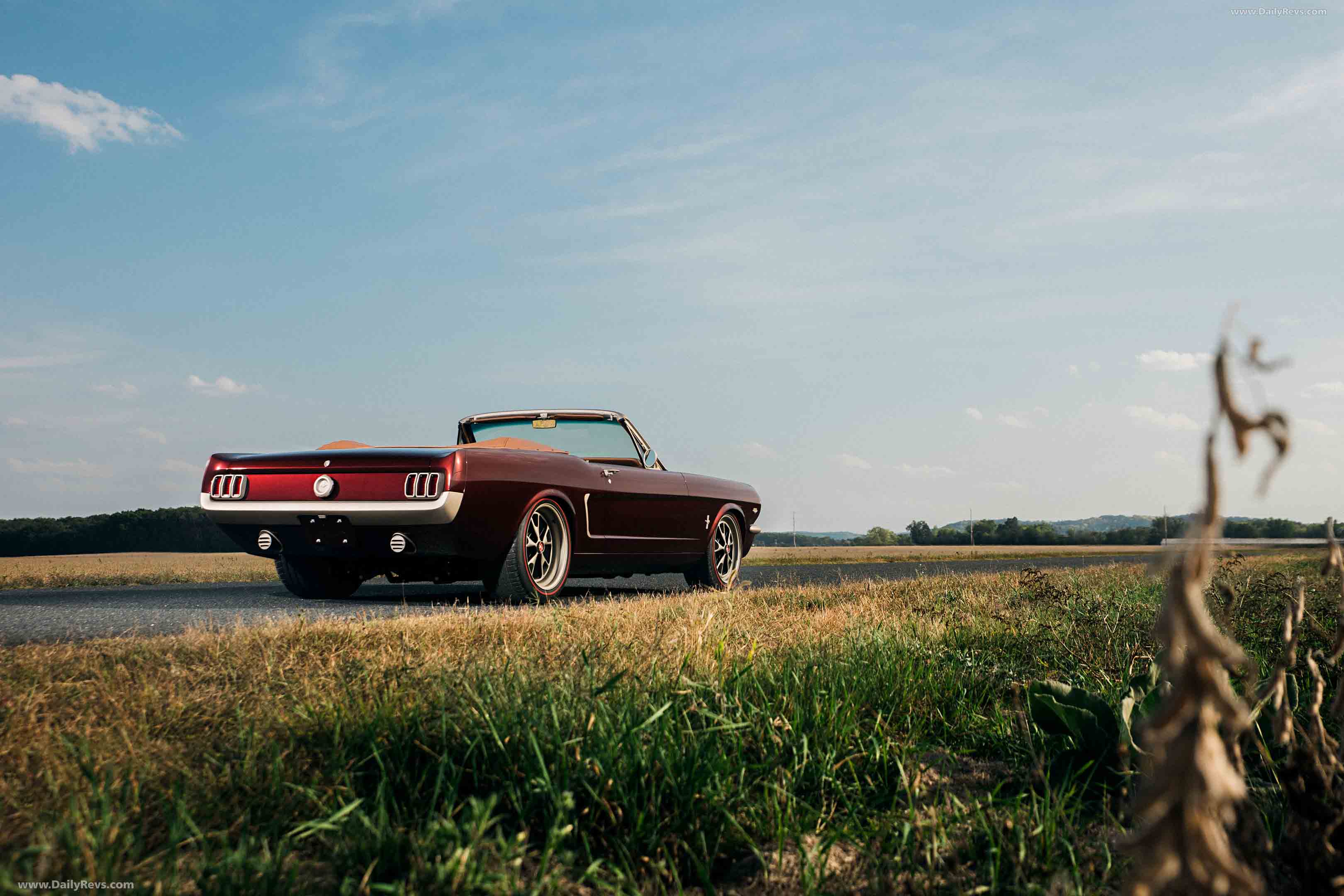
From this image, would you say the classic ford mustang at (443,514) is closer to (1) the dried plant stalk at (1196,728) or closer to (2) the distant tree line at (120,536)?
(1) the dried plant stalk at (1196,728)

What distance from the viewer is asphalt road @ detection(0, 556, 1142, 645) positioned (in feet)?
16.6

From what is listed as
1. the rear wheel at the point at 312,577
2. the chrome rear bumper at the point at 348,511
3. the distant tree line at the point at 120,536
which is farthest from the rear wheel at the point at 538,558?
the distant tree line at the point at 120,536

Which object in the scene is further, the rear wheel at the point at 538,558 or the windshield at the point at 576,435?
the windshield at the point at 576,435

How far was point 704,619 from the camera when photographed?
13.3 feet

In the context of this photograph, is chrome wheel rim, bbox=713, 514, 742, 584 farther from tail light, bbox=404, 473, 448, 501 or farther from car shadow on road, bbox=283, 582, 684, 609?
tail light, bbox=404, 473, 448, 501

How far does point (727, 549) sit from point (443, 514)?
13.4ft

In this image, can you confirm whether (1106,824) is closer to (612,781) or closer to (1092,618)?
(612,781)

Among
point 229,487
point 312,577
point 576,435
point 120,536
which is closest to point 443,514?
point 229,487

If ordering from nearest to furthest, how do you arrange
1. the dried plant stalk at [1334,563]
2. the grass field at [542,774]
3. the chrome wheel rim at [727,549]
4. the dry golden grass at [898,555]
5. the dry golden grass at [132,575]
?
the dried plant stalk at [1334,563] → the grass field at [542,774] → the chrome wheel rim at [727,549] → the dry golden grass at [132,575] → the dry golden grass at [898,555]

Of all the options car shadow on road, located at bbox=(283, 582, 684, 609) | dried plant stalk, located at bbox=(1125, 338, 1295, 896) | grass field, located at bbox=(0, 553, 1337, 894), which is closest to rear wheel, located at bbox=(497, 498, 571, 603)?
car shadow on road, located at bbox=(283, 582, 684, 609)

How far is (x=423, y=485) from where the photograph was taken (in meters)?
6.15

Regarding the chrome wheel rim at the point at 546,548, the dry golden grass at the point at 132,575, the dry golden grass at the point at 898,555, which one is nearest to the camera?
the chrome wheel rim at the point at 546,548

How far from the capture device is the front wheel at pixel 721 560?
919cm

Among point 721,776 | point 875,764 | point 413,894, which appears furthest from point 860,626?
point 413,894
